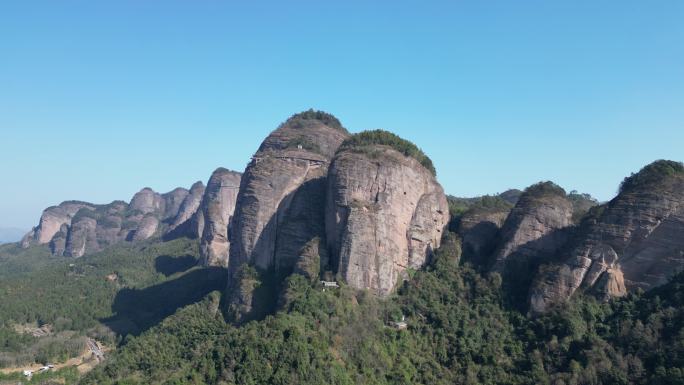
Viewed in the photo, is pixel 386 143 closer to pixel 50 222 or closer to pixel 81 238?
pixel 81 238

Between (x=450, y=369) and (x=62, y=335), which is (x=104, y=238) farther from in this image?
(x=450, y=369)

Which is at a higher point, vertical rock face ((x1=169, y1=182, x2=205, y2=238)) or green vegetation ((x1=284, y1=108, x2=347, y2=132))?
green vegetation ((x1=284, y1=108, x2=347, y2=132))

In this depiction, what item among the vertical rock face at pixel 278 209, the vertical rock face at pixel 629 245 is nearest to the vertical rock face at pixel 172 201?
the vertical rock face at pixel 278 209

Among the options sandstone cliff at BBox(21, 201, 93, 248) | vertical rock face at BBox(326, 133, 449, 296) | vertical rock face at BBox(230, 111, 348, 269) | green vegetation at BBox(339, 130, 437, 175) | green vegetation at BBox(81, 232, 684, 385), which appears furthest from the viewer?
sandstone cliff at BBox(21, 201, 93, 248)

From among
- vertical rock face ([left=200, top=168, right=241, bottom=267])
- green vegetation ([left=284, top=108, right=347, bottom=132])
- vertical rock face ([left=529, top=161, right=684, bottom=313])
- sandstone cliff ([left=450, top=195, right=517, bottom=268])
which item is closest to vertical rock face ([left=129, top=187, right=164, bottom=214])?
vertical rock face ([left=200, top=168, right=241, bottom=267])

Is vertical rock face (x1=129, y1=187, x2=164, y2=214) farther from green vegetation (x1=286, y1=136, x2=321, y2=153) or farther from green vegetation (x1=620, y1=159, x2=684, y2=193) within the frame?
green vegetation (x1=620, y1=159, x2=684, y2=193)
